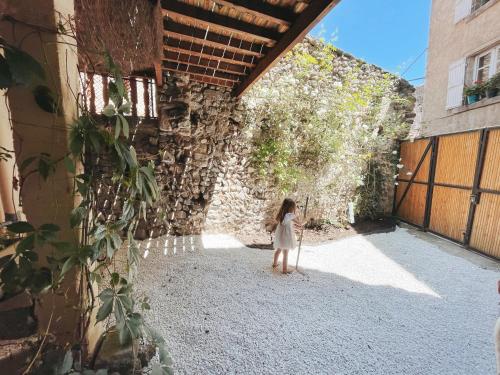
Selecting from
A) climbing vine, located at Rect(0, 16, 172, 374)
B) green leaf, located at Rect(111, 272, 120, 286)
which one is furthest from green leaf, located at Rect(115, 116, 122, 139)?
green leaf, located at Rect(111, 272, 120, 286)

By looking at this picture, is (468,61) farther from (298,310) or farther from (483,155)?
(298,310)

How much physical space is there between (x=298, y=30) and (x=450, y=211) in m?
4.52

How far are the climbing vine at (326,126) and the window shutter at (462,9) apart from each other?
2.14 metres

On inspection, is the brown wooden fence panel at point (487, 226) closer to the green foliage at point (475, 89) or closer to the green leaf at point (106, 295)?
the green foliage at point (475, 89)

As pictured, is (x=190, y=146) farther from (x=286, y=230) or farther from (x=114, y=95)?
(x=114, y=95)

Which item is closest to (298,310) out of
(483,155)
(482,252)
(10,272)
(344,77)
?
(10,272)

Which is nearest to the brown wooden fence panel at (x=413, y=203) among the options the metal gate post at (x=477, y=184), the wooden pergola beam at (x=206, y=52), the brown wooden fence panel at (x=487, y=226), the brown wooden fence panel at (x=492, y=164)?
the metal gate post at (x=477, y=184)

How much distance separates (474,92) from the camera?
16.4 feet

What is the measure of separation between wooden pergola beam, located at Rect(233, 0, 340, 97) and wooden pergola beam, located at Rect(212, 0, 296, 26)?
0.29 feet

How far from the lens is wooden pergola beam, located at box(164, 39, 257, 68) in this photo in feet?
8.94

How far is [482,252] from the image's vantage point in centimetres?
366

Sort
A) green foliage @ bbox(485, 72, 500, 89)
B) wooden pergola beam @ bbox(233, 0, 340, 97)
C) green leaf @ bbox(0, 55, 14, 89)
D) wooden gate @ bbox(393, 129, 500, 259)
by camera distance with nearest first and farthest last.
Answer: green leaf @ bbox(0, 55, 14, 89) → wooden pergola beam @ bbox(233, 0, 340, 97) → wooden gate @ bbox(393, 129, 500, 259) → green foliage @ bbox(485, 72, 500, 89)

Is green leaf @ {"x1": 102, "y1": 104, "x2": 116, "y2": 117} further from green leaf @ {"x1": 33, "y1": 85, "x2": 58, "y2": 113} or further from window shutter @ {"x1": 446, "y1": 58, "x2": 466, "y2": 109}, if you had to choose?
window shutter @ {"x1": 446, "y1": 58, "x2": 466, "y2": 109}

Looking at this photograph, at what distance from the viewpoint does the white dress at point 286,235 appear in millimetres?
2916
